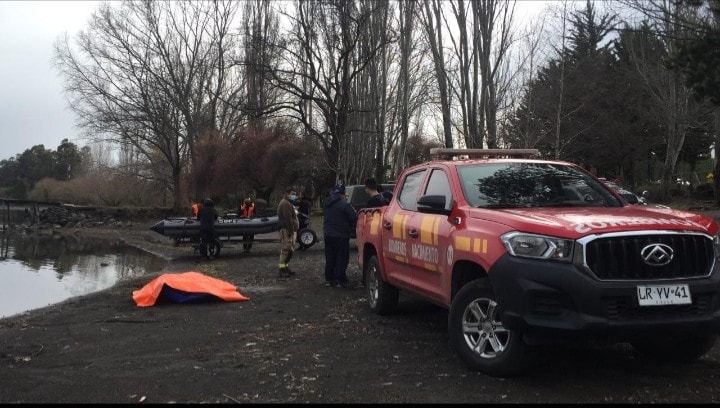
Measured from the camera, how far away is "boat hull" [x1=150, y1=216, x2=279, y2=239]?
19.0 m

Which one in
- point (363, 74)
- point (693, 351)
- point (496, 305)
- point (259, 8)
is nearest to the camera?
point (496, 305)

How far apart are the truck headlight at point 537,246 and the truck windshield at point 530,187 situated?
37.2 inches

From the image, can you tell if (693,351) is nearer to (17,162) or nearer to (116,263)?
(116,263)

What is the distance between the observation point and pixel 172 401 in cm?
486

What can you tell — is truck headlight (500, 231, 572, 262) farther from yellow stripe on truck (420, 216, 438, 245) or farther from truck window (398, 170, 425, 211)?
truck window (398, 170, 425, 211)

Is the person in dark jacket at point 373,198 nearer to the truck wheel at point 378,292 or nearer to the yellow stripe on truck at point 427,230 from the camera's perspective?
the truck wheel at point 378,292

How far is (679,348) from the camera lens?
220 inches

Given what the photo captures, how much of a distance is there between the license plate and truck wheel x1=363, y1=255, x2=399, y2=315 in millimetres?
3829

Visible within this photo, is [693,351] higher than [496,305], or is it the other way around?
[496,305]

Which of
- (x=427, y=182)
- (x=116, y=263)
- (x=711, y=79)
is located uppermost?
(x=711, y=79)

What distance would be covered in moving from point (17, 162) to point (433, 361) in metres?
97.5

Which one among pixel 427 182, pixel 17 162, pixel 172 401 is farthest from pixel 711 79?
pixel 17 162

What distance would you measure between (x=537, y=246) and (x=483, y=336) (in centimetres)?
99

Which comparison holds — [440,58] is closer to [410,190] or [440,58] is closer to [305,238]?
[305,238]
